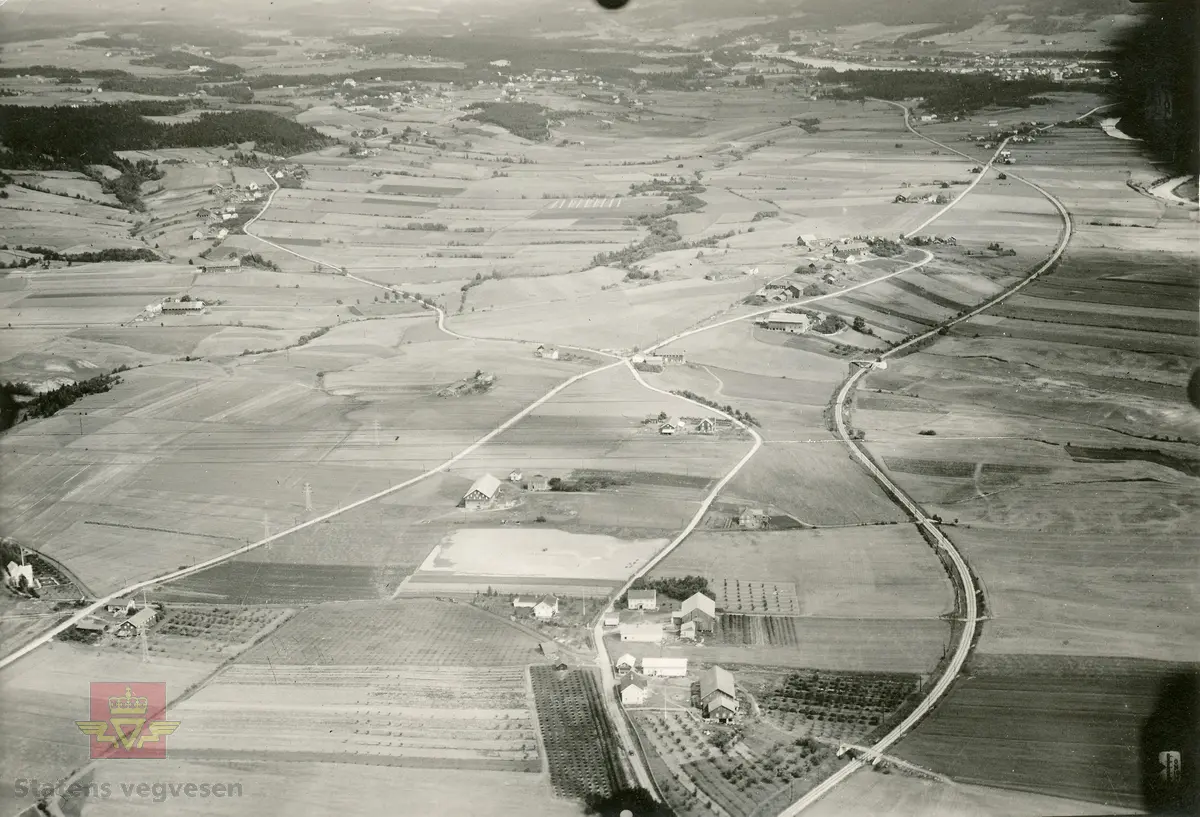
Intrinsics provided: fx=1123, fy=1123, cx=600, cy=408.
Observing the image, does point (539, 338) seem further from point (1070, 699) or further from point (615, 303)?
point (1070, 699)

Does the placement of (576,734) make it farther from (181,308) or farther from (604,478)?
(181,308)

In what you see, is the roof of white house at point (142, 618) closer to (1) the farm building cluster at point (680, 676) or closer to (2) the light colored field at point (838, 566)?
(1) the farm building cluster at point (680, 676)

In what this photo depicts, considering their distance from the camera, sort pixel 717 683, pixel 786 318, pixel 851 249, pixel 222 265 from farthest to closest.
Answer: pixel 222 265 → pixel 851 249 → pixel 786 318 → pixel 717 683

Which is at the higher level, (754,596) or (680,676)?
(754,596)

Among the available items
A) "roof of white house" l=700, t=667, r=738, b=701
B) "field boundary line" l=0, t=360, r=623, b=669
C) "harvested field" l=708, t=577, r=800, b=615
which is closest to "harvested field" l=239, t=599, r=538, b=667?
"roof of white house" l=700, t=667, r=738, b=701

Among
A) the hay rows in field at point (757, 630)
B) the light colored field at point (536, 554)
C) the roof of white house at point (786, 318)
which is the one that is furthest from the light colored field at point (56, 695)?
the roof of white house at point (786, 318)

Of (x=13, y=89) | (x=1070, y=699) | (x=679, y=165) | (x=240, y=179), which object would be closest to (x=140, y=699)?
(x=1070, y=699)

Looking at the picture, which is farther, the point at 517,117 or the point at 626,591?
the point at 517,117

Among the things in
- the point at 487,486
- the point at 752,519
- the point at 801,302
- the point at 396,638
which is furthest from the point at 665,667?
the point at 801,302

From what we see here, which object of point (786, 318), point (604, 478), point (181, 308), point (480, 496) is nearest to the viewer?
point (480, 496)
